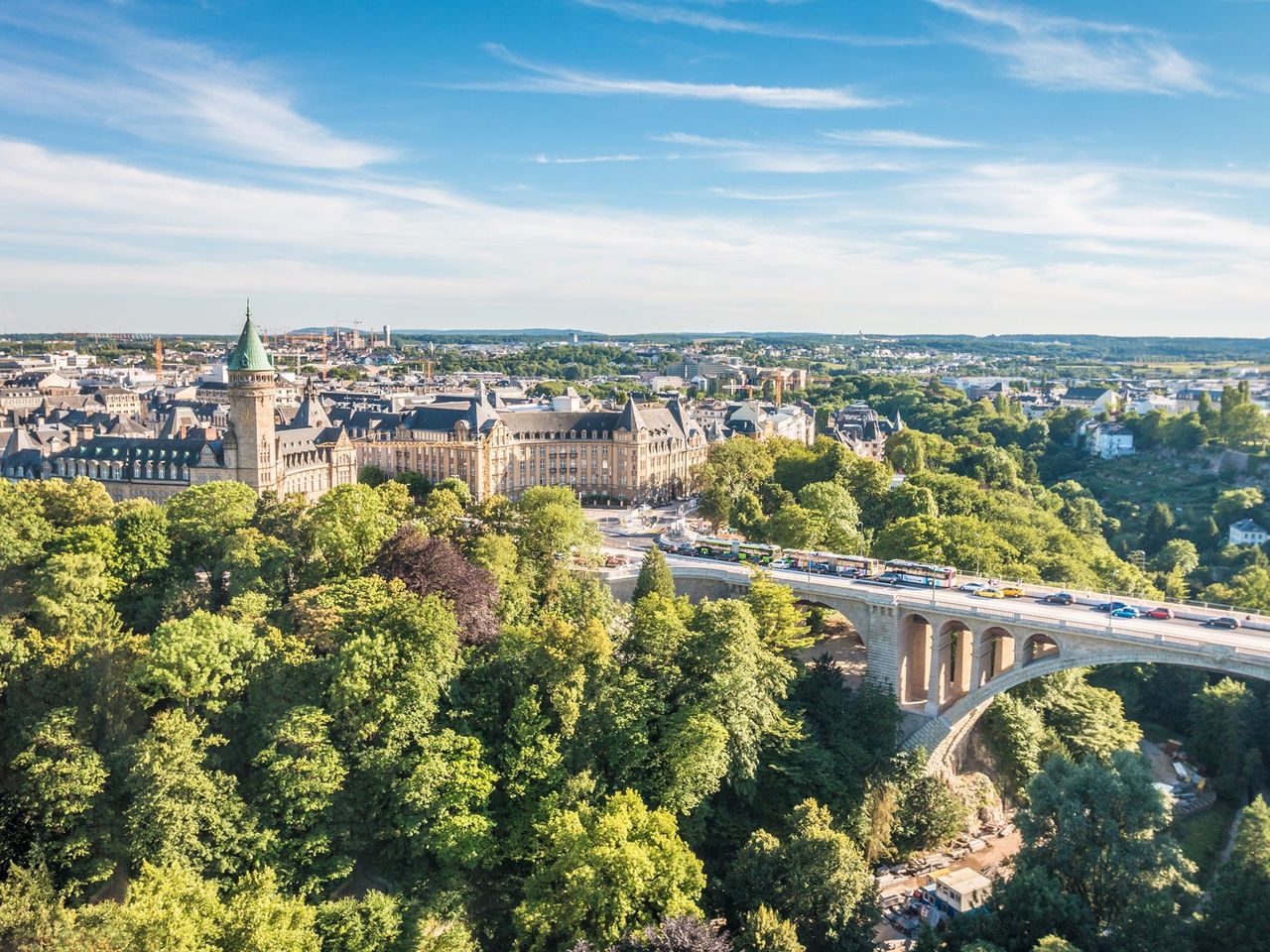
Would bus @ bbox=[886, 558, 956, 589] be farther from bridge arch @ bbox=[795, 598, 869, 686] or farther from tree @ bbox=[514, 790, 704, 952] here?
tree @ bbox=[514, 790, 704, 952]

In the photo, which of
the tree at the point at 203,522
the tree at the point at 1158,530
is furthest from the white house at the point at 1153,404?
the tree at the point at 203,522

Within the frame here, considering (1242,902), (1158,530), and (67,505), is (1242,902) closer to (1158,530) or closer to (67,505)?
(67,505)

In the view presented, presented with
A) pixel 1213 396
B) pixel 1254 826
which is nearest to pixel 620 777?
pixel 1254 826

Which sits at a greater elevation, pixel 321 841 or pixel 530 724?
pixel 530 724

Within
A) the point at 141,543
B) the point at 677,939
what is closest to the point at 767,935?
the point at 677,939

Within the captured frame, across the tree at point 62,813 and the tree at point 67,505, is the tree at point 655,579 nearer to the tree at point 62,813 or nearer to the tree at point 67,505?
the tree at point 62,813

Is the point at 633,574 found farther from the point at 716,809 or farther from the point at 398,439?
the point at 398,439
